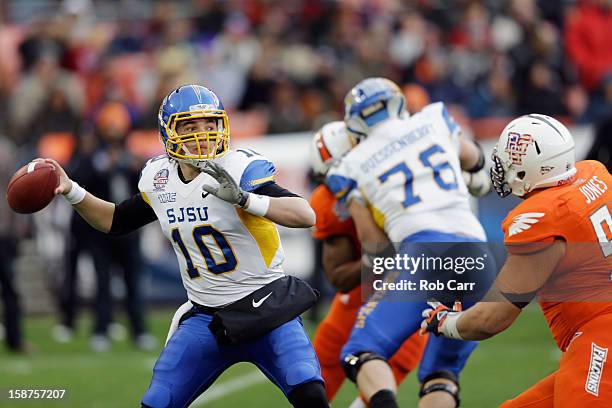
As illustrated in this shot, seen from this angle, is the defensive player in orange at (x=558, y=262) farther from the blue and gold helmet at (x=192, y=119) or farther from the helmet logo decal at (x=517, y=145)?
the blue and gold helmet at (x=192, y=119)

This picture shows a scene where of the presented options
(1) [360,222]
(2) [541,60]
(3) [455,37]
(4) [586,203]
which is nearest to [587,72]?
(2) [541,60]

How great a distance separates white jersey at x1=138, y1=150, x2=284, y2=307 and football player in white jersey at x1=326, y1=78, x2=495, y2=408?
Result: 2.71 ft

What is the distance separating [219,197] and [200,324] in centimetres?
66

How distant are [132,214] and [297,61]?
8929 mm

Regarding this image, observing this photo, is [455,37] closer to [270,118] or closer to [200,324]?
[270,118]

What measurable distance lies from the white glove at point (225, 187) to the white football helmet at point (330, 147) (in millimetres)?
1623

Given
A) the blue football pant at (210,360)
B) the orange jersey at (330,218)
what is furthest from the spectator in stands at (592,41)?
the blue football pant at (210,360)

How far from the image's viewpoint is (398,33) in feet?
46.8

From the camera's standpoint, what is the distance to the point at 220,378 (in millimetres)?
8984

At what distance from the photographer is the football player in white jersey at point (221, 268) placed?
4.95m

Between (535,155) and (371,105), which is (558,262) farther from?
(371,105)

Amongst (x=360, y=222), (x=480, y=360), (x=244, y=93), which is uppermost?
(x=244, y=93)

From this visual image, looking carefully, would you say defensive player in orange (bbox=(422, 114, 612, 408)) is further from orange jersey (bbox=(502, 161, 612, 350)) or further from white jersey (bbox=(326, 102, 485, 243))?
white jersey (bbox=(326, 102, 485, 243))

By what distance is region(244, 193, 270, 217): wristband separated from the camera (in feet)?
15.8
